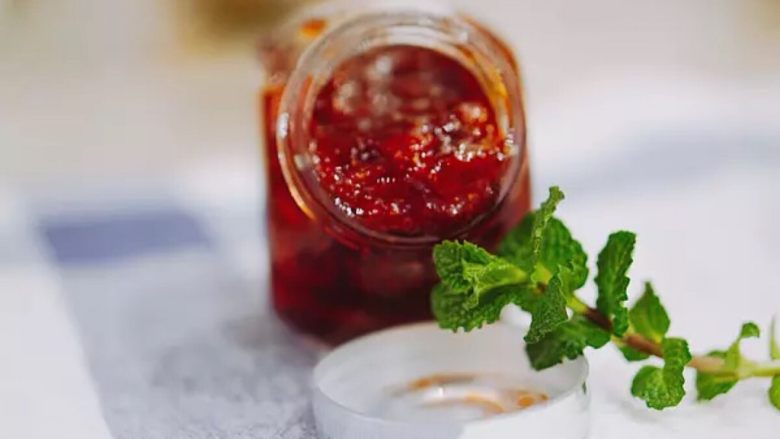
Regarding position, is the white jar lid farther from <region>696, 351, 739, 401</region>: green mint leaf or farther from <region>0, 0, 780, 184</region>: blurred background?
<region>0, 0, 780, 184</region>: blurred background

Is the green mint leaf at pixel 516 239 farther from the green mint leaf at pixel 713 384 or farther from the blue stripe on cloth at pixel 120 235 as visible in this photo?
the blue stripe on cloth at pixel 120 235

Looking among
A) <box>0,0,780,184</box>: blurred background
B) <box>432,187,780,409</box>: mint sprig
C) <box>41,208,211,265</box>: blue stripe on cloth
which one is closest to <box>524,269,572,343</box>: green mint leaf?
<box>432,187,780,409</box>: mint sprig

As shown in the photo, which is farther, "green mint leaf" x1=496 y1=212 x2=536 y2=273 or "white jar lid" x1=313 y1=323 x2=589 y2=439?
"green mint leaf" x1=496 y1=212 x2=536 y2=273

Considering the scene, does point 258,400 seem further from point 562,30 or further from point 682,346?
point 562,30

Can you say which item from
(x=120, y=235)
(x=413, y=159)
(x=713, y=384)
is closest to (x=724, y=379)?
(x=713, y=384)

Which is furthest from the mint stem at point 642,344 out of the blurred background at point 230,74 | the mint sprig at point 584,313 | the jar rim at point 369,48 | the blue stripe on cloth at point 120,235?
the blurred background at point 230,74

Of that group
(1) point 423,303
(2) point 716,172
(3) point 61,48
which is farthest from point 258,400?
(3) point 61,48

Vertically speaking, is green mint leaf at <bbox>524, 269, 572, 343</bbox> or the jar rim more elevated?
the jar rim
